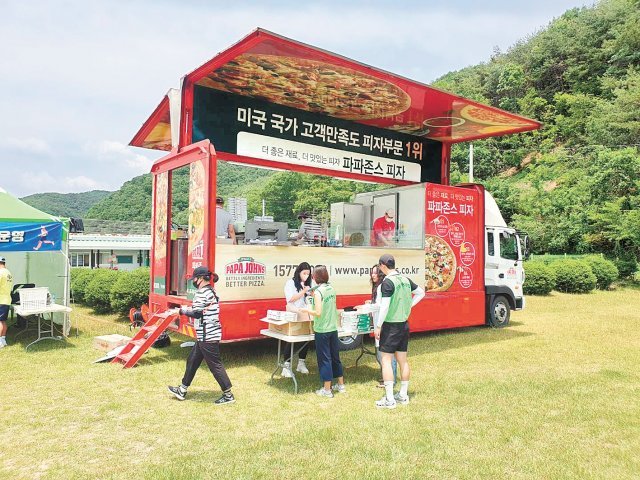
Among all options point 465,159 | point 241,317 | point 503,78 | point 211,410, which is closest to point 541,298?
point 241,317

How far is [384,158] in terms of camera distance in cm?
1077

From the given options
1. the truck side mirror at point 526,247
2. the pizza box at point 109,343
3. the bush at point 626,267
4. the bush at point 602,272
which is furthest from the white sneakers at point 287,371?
the bush at point 626,267

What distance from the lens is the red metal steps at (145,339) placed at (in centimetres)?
706

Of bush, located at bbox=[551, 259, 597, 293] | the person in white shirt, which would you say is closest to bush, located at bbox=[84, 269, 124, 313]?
the person in white shirt

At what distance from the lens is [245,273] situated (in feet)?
23.7

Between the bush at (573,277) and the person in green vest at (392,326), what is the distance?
15201mm

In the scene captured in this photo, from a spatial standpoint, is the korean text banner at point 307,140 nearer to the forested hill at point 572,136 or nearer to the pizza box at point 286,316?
the pizza box at point 286,316

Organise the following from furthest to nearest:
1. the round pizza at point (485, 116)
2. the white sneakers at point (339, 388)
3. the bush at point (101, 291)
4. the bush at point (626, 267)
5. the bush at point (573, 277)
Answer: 1. the bush at point (626, 267)
2. the bush at point (573, 277)
3. the bush at point (101, 291)
4. the round pizza at point (485, 116)
5. the white sneakers at point (339, 388)

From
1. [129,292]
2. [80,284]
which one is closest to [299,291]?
[129,292]

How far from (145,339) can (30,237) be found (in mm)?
3315

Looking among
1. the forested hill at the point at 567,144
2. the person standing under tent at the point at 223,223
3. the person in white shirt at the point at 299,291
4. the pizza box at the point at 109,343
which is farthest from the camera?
the forested hill at the point at 567,144

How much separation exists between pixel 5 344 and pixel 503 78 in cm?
4937

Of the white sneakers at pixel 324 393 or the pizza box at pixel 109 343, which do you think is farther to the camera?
the pizza box at pixel 109 343

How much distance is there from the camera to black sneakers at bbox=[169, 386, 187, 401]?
18.4ft
